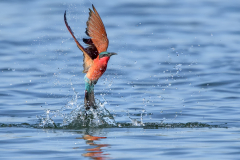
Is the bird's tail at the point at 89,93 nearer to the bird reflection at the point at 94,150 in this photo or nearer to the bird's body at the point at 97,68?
the bird's body at the point at 97,68

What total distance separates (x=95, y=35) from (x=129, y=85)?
4.96m

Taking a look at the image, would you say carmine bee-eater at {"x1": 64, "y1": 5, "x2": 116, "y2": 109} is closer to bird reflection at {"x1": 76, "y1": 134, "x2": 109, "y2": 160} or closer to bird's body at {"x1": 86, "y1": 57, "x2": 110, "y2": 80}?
bird's body at {"x1": 86, "y1": 57, "x2": 110, "y2": 80}

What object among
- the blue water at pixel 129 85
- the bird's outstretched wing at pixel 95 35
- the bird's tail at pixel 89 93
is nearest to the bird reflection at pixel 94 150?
the blue water at pixel 129 85

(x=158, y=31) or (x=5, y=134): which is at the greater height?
(x=158, y=31)

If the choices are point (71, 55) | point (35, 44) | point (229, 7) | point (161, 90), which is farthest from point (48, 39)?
point (229, 7)

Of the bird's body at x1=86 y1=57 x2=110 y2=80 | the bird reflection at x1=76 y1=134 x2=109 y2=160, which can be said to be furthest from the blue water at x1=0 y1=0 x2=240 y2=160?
the bird's body at x1=86 y1=57 x2=110 y2=80

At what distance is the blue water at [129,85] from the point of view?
735 centimetres

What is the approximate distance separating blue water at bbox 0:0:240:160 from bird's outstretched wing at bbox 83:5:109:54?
118 centimetres

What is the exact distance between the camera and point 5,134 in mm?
7953

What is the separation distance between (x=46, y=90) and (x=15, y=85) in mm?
850

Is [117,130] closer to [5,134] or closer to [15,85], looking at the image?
[5,134]

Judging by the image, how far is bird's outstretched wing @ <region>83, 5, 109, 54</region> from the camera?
7629 mm

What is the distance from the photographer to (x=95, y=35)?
7.71m

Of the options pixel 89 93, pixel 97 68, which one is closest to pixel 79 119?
pixel 89 93
